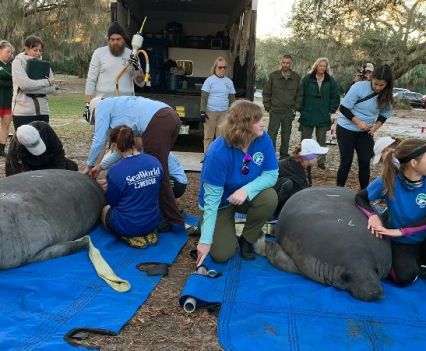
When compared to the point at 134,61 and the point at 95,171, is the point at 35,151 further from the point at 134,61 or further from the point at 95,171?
the point at 134,61

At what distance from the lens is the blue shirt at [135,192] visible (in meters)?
4.25

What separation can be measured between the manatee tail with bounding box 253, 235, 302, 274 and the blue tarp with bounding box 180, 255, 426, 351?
0.08 metres

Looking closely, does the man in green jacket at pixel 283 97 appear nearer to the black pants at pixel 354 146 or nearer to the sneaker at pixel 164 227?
the black pants at pixel 354 146

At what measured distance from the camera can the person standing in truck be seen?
8.40 m

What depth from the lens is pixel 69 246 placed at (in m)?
4.02

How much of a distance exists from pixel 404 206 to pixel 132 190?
7.15ft

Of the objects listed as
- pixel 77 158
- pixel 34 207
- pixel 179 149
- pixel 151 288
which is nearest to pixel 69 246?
pixel 34 207

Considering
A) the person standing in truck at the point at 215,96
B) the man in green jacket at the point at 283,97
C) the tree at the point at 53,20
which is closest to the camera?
the person standing in truck at the point at 215,96

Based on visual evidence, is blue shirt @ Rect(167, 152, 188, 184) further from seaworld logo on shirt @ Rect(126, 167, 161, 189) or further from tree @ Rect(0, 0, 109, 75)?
tree @ Rect(0, 0, 109, 75)

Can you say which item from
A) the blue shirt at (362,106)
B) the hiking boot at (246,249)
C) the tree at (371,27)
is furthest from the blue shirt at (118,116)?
the tree at (371,27)

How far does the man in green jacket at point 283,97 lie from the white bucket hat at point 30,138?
4.82 metres

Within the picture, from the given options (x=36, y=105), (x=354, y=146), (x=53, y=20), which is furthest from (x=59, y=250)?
(x=53, y=20)

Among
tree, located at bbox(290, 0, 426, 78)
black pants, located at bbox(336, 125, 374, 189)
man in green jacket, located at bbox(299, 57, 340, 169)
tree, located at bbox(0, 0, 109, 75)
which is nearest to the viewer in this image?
black pants, located at bbox(336, 125, 374, 189)

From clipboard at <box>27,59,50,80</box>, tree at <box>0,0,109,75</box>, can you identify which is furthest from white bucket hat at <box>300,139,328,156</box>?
tree at <box>0,0,109,75</box>
